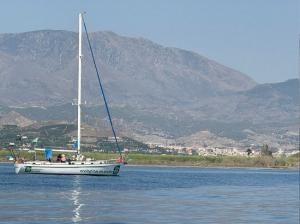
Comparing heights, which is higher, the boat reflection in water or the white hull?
the white hull

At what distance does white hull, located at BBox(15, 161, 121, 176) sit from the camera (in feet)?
462

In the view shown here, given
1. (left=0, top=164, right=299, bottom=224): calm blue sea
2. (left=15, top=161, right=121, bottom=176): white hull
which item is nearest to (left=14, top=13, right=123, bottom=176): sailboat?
(left=15, top=161, right=121, bottom=176): white hull

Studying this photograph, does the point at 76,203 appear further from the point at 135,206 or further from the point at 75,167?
the point at 75,167

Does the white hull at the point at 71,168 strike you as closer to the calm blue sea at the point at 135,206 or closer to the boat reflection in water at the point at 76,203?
the boat reflection in water at the point at 76,203

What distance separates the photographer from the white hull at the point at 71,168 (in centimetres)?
14075

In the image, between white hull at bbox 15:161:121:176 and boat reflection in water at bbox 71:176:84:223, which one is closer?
boat reflection in water at bbox 71:176:84:223

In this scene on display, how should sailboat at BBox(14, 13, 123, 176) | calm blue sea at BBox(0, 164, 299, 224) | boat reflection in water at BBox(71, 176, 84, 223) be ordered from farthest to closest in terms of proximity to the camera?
sailboat at BBox(14, 13, 123, 176), calm blue sea at BBox(0, 164, 299, 224), boat reflection in water at BBox(71, 176, 84, 223)

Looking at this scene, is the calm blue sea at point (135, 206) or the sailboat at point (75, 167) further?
the sailboat at point (75, 167)

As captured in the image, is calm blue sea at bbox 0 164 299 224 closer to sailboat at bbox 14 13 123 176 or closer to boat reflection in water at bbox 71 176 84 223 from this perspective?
boat reflection in water at bbox 71 176 84 223

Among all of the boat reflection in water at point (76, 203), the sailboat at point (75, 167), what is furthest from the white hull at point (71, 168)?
the boat reflection in water at point (76, 203)

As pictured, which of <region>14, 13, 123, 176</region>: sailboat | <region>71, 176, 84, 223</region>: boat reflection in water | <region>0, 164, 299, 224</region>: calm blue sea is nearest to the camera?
<region>71, 176, 84, 223</region>: boat reflection in water

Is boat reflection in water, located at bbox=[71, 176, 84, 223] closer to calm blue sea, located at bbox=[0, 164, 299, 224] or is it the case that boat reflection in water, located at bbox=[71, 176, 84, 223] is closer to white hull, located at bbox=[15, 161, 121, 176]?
calm blue sea, located at bbox=[0, 164, 299, 224]

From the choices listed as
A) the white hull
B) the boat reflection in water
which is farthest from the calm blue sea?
the white hull

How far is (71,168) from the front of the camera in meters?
140
